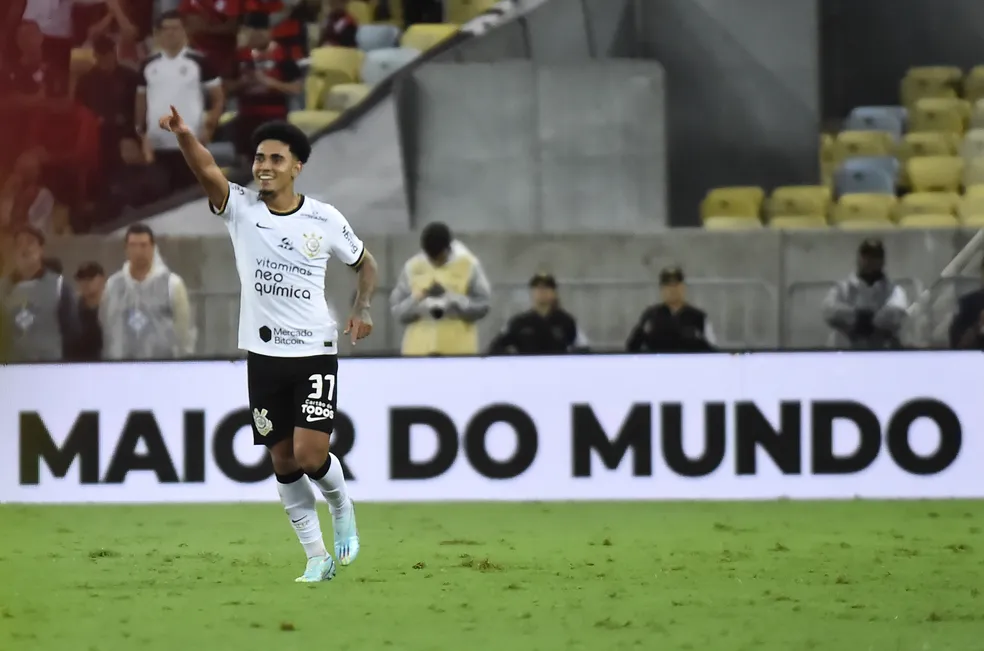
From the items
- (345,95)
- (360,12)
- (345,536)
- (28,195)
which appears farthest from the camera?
(360,12)

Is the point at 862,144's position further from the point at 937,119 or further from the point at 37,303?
the point at 37,303

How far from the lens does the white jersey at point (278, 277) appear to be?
836 centimetres

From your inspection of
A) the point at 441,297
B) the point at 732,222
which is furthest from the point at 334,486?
the point at 732,222

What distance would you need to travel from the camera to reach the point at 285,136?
325 inches

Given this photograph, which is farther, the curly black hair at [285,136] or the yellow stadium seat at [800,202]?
the yellow stadium seat at [800,202]

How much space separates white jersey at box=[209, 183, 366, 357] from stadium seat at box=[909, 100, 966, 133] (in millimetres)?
11422

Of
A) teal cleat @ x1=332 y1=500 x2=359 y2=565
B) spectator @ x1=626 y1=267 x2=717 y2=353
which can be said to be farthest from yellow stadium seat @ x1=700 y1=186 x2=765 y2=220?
teal cleat @ x1=332 y1=500 x2=359 y2=565

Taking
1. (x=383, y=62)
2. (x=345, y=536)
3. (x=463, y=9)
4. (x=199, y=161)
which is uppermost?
(x=463, y=9)

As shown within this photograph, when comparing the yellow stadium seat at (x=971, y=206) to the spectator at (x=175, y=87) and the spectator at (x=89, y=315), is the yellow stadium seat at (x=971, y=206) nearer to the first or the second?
the spectator at (x=175, y=87)

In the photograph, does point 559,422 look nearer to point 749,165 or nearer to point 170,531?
point 170,531

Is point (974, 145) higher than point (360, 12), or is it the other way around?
point (360, 12)

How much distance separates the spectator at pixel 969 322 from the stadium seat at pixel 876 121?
203 inches

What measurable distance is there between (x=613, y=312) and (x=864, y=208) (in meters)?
2.95

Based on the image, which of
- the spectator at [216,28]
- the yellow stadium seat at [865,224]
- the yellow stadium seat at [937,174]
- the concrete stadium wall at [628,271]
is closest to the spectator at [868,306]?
the concrete stadium wall at [628,271]
